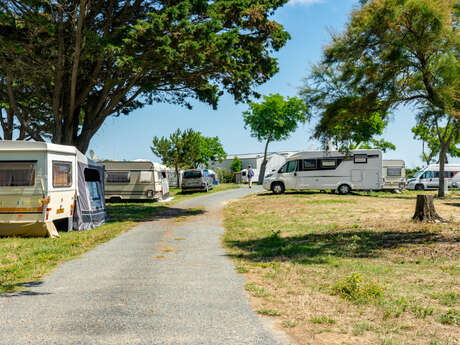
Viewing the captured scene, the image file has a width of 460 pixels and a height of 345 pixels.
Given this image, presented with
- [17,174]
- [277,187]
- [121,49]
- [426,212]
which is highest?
[121,49]

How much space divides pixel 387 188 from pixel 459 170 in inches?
458

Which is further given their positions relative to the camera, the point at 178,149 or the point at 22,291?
the point at 178,149

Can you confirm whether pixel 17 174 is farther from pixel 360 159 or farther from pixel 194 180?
pixel 194 180

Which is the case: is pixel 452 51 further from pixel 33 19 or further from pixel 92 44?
pixel 33 19

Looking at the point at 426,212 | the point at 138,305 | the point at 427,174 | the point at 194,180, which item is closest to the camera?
the point at 138,305

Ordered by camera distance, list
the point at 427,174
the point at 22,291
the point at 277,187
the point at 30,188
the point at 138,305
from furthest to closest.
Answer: the point at 427,174, the point at 277,187, the point at 30,188, the point at 22,291, the point at 138,305

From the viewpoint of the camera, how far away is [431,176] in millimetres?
33469

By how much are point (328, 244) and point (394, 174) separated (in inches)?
856

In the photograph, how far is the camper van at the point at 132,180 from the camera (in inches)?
899

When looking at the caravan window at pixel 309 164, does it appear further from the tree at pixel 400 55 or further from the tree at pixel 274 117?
the tree at pixel 274 117

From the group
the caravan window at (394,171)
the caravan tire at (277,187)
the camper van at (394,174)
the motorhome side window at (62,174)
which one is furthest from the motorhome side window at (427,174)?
the motorhome side window at (62,174)

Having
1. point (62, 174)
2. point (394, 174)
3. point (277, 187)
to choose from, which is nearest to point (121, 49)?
point (62, 174)

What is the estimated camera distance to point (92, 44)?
12172mm

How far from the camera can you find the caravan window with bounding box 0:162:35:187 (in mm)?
10031
